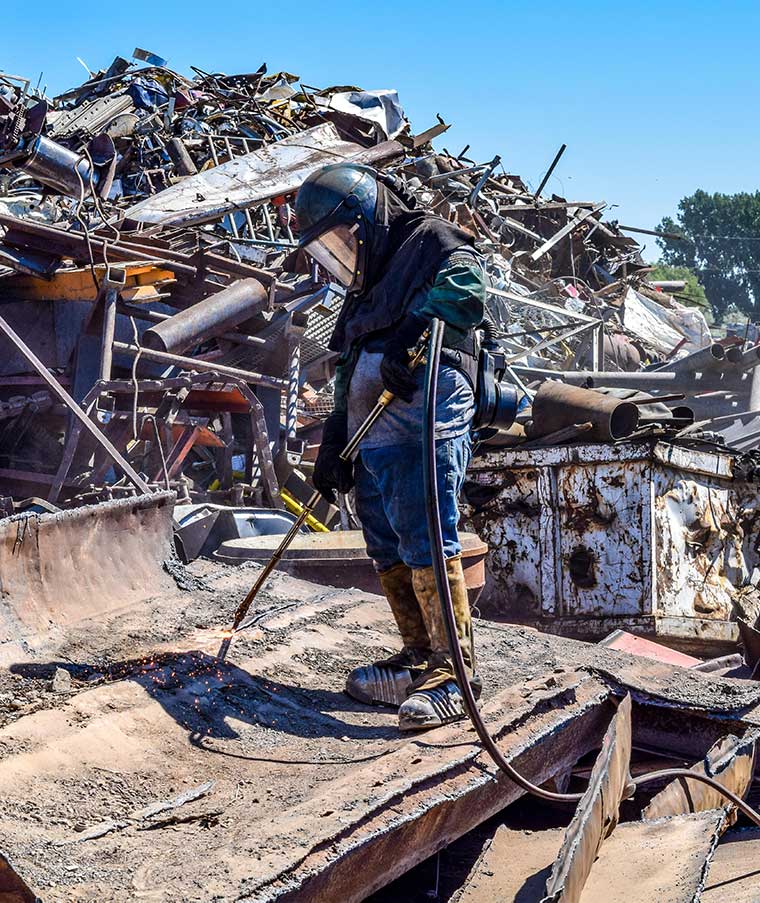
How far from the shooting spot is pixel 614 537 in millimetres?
6008

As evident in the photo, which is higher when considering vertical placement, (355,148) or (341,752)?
(355,148)

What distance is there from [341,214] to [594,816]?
211cm

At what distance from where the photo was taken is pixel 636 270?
1994cm

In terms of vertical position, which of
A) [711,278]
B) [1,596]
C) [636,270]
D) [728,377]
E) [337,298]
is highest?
[711,278]

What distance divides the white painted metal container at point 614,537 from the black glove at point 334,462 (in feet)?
8.44

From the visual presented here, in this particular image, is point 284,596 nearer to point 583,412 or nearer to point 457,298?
point 457,298

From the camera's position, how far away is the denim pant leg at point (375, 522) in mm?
3717

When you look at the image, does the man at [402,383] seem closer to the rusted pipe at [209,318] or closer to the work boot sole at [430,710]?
the work boot sole at [430,710]

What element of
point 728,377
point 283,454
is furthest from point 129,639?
point 728,377

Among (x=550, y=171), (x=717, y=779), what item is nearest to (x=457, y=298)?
(x=717, y=779)

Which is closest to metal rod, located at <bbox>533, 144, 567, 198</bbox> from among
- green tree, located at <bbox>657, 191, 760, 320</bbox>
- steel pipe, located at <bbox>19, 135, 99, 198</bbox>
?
steel pipe, located at <bbox>19, 135, 99, 198</bbox>

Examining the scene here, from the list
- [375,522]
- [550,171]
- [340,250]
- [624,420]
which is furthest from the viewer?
[550,171]

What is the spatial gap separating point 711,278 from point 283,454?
38001mm

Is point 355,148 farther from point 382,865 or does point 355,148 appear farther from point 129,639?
point 382,865
